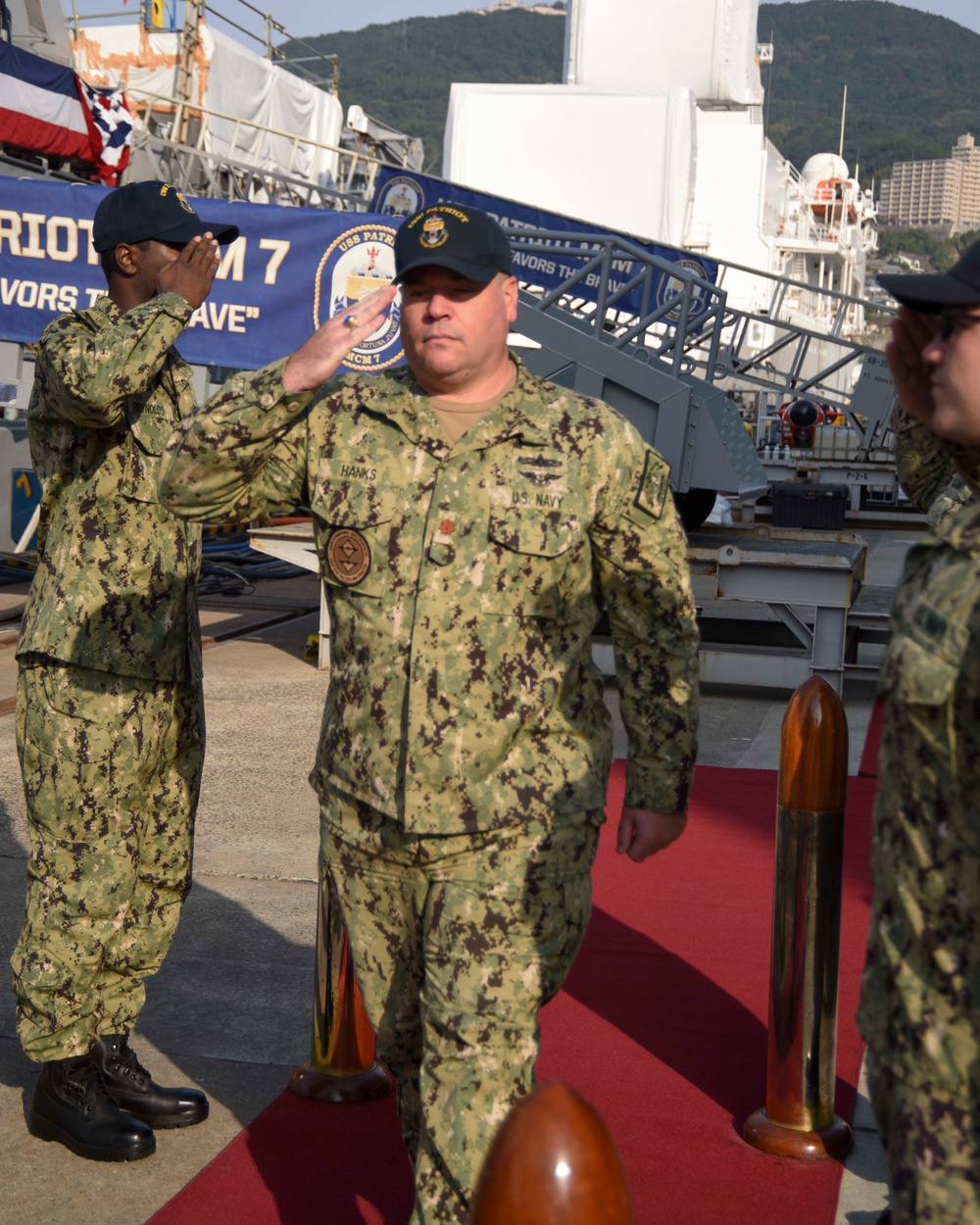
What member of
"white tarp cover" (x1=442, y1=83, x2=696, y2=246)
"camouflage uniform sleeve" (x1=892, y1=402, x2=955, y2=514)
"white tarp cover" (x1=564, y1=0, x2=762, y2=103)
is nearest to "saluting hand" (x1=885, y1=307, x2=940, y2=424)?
"camouflage uniform sleeve" (x1=892, y1=402, x2=955, y2=514)

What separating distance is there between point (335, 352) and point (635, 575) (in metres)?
0.66

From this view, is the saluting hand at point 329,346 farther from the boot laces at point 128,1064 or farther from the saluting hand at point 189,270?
the boot laces at point 128,1064

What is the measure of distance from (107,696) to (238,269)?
290 inches

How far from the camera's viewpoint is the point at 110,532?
330 cm

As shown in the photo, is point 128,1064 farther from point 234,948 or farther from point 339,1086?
point 234,948

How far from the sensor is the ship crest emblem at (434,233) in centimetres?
249

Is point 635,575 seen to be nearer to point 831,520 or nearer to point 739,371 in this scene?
point 831,520

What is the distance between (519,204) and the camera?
659 inches

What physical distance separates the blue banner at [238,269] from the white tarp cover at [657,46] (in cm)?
4389

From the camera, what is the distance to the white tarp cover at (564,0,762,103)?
50719mm

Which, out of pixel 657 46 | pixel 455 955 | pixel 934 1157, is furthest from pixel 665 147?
pixel 934 1157

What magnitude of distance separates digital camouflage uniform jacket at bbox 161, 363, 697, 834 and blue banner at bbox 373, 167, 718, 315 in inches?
392

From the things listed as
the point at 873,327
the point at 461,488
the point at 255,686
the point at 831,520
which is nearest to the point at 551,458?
the point at 461,488

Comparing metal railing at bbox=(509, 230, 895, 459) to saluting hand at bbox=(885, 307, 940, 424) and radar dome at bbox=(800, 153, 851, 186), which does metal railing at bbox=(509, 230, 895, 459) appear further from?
radar dome at bbox=(800, 153, 851, 186)
